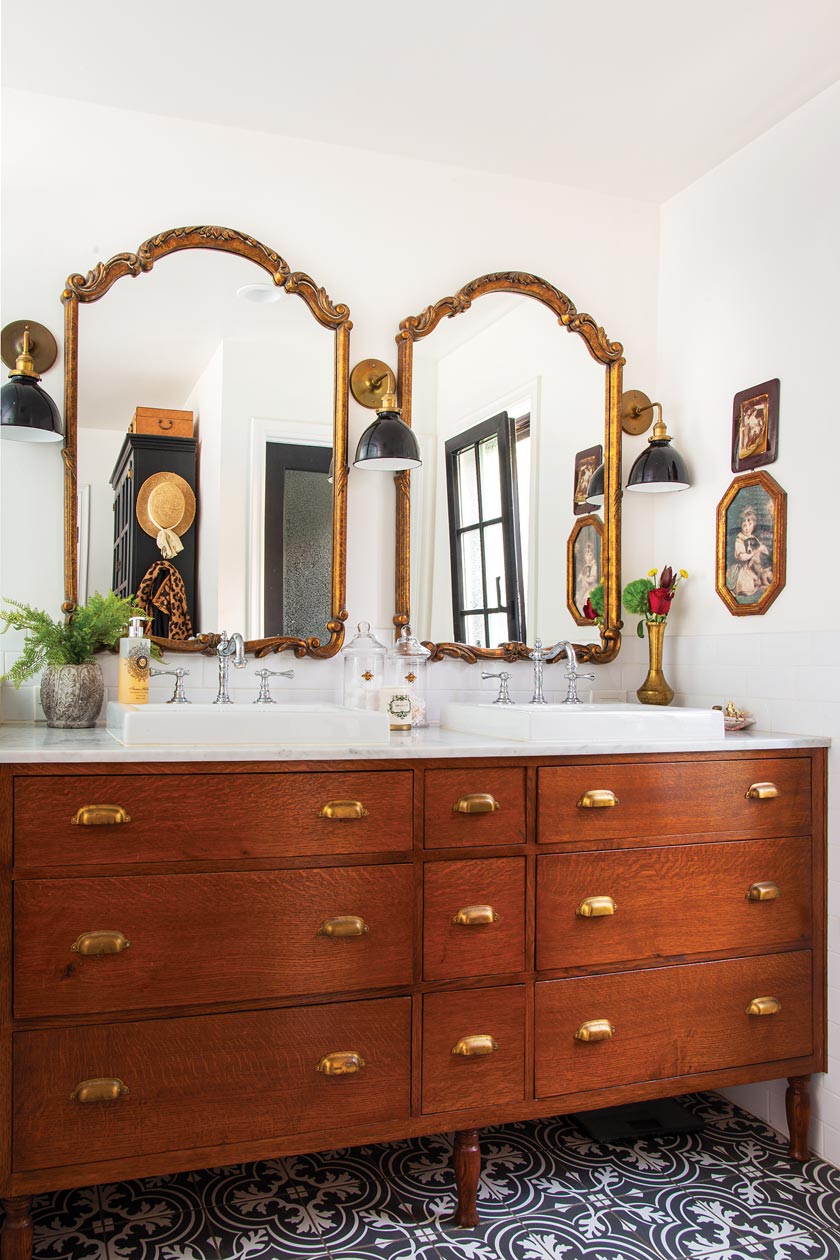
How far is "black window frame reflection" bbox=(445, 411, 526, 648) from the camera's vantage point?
2641 mm

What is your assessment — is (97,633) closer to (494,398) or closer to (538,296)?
(494,398)

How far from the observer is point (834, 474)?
2.27 meters

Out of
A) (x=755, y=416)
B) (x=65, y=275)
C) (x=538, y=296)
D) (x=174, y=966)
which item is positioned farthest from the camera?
(x=538, y=296)

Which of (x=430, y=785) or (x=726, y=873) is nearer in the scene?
(x=430, y=785)

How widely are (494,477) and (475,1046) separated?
1.48 m

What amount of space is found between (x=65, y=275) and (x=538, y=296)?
130 cm

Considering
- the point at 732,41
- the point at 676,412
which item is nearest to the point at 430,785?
the point at 676,412

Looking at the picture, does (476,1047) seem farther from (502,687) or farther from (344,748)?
(502,687)

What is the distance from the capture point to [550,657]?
271cm

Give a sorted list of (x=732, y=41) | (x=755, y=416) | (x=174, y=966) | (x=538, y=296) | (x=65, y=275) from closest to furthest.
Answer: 1. (x=174, y=966)
2. (x=732, y=41)
3. (x=65, y=275)
4. (x=755, y=416)
5. (x=538, y=296)

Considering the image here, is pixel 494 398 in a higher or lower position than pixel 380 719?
higher

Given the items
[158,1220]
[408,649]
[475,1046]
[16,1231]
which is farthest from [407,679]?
[16,1231]

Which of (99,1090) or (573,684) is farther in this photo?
(573,684)

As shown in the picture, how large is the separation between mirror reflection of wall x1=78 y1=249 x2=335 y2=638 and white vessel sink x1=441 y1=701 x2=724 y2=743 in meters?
0.59
